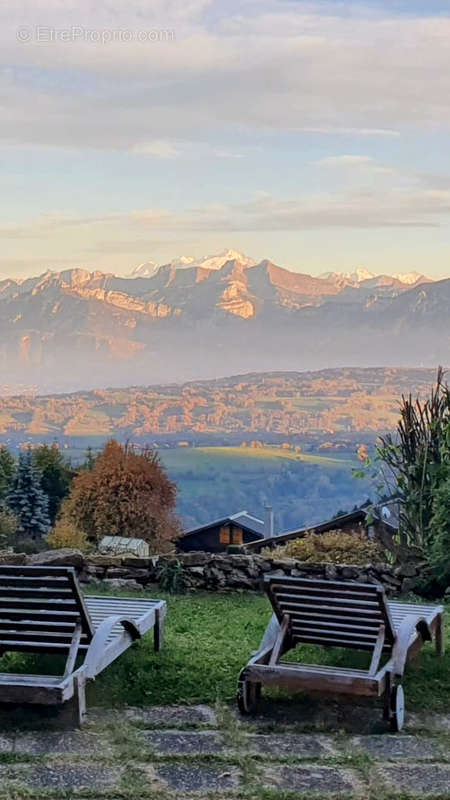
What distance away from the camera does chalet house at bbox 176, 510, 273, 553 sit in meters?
23.2

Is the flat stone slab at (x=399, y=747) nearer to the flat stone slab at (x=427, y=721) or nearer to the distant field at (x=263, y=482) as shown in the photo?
the flat stone slab at (x=427, y=721)

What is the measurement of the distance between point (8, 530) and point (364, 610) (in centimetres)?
1201

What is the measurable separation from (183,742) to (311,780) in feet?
2.64

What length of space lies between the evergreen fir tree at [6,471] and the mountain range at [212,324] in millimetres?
82889

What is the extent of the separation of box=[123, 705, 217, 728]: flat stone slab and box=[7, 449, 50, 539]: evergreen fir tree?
503 inches

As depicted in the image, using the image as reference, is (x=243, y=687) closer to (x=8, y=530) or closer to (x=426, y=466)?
(x=426, y=466)

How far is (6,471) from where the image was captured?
20469mm

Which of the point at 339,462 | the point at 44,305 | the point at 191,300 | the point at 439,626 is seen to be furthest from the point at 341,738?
the point at 44,305

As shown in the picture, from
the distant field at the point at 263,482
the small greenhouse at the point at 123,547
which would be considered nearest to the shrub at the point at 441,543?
the small greenhouse at the point at 123,547

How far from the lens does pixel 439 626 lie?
23.7 ft

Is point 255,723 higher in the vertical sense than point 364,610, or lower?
lower

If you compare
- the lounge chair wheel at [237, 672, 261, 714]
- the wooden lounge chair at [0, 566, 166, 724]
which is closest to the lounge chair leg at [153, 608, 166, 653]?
the wooden lounge chair at [0, 566, 166, 724]

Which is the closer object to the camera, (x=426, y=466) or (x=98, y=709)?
(x=98, y=709)

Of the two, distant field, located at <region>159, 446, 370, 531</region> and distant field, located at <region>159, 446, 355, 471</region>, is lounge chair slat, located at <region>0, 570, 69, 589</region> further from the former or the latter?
distant field, located at <region>159, 446, 355, 471</region>
